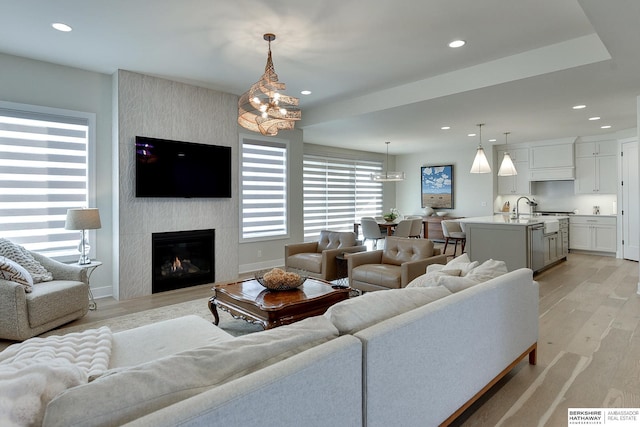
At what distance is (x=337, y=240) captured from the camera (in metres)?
5.20

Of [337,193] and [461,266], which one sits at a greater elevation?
[337,193]

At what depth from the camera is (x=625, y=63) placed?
3.53 meters

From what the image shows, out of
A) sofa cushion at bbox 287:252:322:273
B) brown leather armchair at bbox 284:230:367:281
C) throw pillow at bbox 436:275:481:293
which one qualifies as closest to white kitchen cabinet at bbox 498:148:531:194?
brown leather armchair at bbox 284:230:367:281

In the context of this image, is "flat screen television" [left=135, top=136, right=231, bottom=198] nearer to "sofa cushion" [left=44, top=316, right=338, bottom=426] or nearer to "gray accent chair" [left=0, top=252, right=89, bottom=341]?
"gray accent chair" [left=0, top=252, right=89, bottom=341]

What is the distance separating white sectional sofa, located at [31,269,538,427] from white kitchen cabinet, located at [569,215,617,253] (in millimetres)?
6571

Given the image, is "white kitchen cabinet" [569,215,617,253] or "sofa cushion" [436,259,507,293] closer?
"sofa cushion" [436,259,507,293]

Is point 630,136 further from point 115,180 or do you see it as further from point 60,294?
point 60,294

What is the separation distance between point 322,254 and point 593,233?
Answer: 6.34 m

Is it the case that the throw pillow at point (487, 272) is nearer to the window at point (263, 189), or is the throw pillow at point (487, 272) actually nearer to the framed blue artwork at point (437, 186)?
the window at point (263, 189)

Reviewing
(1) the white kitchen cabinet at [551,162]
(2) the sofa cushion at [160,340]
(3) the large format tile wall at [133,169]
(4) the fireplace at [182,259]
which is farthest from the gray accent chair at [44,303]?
(1) the white kitchen cabinet at [551,162]

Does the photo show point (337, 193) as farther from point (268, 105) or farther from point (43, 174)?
point (43, 174)

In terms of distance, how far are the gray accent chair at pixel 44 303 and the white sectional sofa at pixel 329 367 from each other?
168 cm

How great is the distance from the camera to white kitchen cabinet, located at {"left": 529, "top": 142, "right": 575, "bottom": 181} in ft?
25.8

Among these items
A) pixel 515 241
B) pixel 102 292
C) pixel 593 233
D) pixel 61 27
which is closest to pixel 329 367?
pixel 61 27
